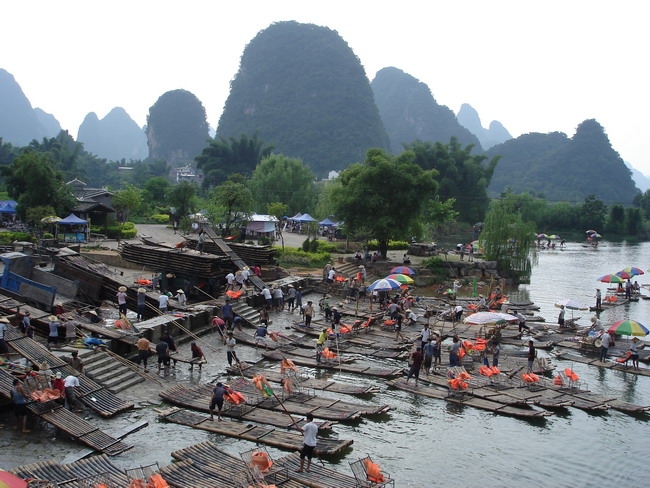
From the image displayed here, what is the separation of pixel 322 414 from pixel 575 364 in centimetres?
979

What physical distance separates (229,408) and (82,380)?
10.7 feet

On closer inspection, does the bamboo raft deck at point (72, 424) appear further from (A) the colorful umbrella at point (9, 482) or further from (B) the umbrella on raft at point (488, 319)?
(B) the umbrella on raft at point (488, 319)

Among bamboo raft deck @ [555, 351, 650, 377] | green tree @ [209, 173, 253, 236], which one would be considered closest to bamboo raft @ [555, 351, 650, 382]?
bamboo raft deck @ [555, 351, 650, 377]

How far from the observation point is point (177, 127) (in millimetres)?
151750

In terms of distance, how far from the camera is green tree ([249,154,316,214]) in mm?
53781

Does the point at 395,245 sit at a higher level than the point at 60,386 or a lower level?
higher

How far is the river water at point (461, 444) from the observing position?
37.7 ft

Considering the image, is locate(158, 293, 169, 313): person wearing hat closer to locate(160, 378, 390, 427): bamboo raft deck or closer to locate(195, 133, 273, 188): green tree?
locate(160, 378, 390, 427): bamboo raft deck

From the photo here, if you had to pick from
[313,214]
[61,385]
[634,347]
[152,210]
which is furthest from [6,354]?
[152,210]

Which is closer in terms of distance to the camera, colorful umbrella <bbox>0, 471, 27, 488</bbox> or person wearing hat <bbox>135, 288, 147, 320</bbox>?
colorful umbrella <bbox>0, 471, 27, 488</bbox>

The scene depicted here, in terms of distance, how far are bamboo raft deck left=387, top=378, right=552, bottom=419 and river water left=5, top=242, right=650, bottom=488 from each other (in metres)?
0.14

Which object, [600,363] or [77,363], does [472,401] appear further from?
[77,363]

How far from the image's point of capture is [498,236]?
121 ft

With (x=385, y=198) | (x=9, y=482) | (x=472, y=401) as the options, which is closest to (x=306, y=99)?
(x=385, y=198)
